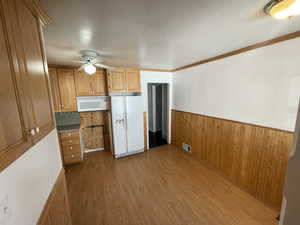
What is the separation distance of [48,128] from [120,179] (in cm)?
188

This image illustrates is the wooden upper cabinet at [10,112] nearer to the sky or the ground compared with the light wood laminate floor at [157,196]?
nearer to the sky

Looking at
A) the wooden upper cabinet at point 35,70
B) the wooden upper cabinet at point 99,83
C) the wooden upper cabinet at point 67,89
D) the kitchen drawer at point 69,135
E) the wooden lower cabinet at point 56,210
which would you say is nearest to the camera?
the wooden upper cabinet at point 35,70

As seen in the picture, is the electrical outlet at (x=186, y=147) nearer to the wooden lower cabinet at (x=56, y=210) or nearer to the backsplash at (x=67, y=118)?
the wooden lower cabinet at (x=56, y=210)

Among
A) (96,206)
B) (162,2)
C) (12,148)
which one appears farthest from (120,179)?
(162,2)

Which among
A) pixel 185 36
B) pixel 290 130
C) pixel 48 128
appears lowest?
pixel 290 130

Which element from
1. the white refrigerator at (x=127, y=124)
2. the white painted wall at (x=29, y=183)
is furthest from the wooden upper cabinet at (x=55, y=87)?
the white painted wall at (x=29, y=183)

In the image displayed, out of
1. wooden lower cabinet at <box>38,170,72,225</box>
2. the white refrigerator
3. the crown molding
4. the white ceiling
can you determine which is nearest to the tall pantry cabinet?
the white ceiling

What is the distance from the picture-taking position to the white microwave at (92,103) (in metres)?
3.17

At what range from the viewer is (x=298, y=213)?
1.21 feet

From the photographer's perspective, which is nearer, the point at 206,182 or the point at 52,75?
the point at 206,182

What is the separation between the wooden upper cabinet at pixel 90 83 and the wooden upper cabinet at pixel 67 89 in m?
0.12

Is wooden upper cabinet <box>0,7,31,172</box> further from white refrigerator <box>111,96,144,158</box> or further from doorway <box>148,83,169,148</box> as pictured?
doorway <box>148,83,169,148</box>

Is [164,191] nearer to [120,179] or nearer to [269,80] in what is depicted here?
[120,179]

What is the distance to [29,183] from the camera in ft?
2.39
